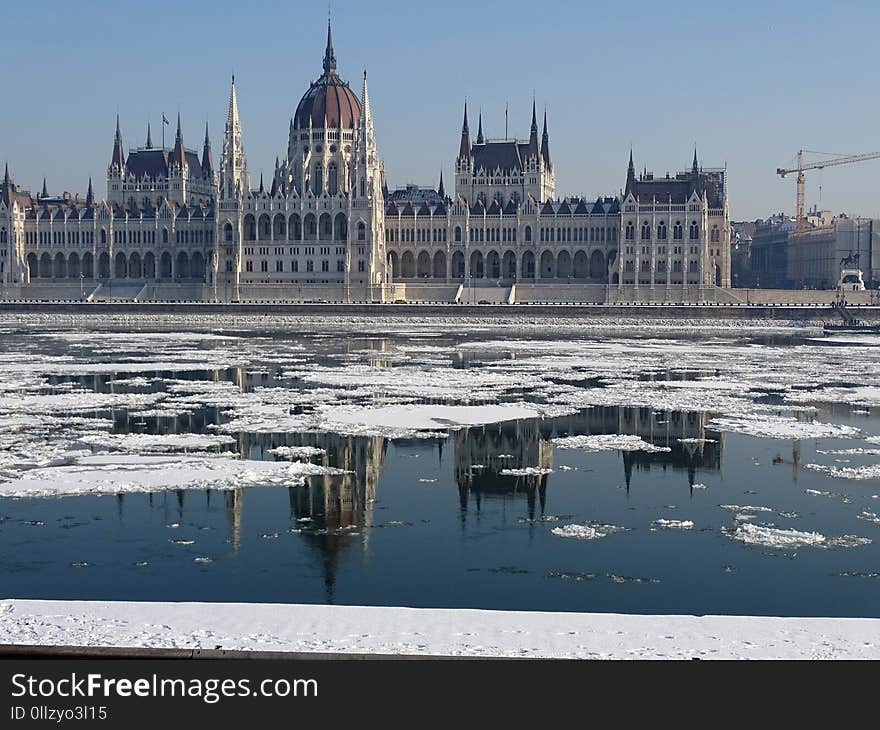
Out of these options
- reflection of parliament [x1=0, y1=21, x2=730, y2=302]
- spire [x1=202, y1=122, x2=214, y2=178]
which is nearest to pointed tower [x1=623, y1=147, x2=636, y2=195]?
reflection of parliament [x1=0, y1=21, x2=730, y2=302]

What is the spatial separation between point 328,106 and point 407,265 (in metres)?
22.3

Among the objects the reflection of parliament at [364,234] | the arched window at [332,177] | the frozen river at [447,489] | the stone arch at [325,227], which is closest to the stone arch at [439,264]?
the reflection of parliament at [364,234]

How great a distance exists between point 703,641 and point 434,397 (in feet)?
75.2

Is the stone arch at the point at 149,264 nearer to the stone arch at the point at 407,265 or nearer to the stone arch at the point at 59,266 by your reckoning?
the stone arch at the point at 59,266

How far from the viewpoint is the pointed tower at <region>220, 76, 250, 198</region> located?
130125mm

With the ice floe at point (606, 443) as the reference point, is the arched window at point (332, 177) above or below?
above

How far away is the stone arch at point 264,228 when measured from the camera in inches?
5017

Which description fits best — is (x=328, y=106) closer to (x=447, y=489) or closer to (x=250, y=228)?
(x=250, y=228)

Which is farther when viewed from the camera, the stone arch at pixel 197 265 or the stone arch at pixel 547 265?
the stone arch at pixel 197 265

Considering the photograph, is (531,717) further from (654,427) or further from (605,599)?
(654,427)

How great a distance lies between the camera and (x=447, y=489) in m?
21.9

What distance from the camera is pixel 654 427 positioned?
29.5 m

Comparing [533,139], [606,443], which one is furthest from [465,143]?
[606,443]

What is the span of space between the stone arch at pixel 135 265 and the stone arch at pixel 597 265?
162 ft
